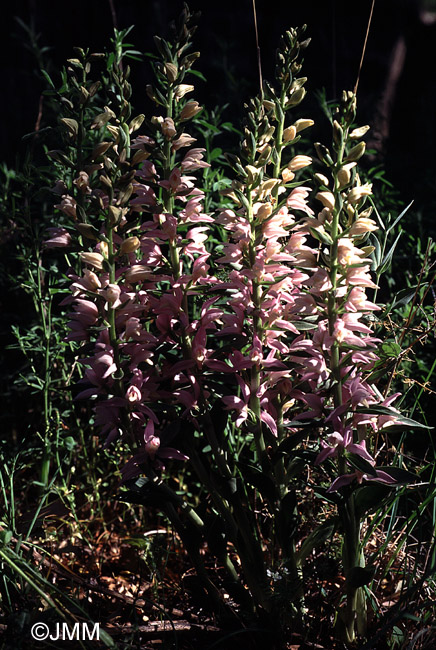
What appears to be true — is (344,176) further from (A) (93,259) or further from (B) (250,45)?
(B) (250,45)

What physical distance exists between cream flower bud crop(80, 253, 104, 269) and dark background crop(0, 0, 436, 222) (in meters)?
2.42

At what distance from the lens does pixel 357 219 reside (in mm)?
1365

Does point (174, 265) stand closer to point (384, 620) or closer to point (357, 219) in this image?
point (357, 219)

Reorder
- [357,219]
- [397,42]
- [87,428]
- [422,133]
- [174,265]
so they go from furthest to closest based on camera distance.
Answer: [397,42], [422,133], [87,428], [174,265], [357,219]

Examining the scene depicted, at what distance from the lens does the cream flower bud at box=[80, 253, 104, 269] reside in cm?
134

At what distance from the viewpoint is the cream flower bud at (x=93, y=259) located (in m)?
1.34

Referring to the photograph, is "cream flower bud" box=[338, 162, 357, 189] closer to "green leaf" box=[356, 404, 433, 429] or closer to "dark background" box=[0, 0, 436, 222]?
"green leaf" box=[356, 404, 433, 429]

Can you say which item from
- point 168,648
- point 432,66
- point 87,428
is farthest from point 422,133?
point 168,648

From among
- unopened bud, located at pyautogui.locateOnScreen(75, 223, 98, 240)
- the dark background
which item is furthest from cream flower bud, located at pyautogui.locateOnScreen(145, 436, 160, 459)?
the dark background

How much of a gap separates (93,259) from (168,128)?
341 mm

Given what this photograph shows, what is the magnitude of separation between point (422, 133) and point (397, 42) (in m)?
0.87

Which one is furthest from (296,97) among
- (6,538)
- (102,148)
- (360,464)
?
(6,538)

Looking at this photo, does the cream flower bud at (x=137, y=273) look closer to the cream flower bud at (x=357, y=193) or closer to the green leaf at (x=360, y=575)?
the cream flower bud at (x=357, y=193)

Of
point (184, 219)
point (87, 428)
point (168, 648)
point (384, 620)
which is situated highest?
point (184, 219)
